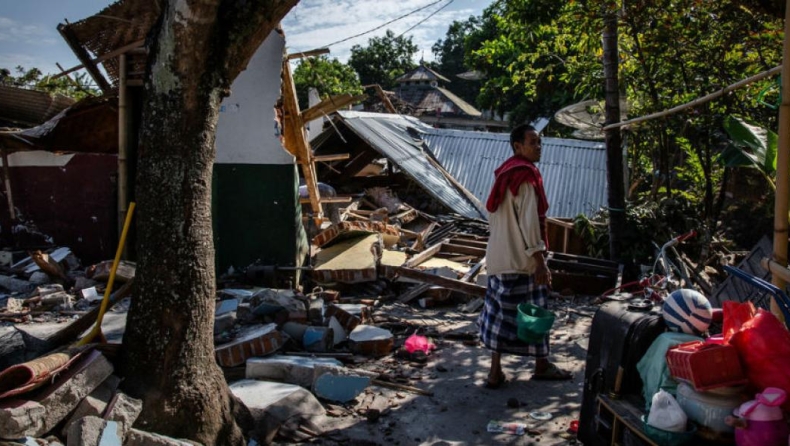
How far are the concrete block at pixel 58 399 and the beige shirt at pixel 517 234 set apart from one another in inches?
109

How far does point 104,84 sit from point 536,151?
221 inches

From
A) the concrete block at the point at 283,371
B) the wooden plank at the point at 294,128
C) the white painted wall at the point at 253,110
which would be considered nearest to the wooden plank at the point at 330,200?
the wooden plank at the point at 294,128

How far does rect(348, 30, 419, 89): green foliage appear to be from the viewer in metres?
44.2

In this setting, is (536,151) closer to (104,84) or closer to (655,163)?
(104,84)

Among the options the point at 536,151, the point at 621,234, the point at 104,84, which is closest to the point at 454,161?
the point at 621,234

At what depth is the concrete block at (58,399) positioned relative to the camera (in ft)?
9.12

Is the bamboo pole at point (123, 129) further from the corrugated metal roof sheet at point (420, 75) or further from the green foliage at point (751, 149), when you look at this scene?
the corrugated metal roof sheet at point (420, 75)

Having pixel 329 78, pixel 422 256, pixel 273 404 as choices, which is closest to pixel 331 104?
pixel 422 256

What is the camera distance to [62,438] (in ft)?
10.0

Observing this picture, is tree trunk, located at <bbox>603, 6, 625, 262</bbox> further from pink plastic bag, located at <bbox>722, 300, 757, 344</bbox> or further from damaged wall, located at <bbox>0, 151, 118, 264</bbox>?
damaged wall, located at <bbox>0, 151, 118, 264</bbox>

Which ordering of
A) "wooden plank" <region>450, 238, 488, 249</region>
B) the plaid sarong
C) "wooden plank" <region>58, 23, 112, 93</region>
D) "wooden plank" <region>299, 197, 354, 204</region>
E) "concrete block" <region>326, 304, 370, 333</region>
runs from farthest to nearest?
"wooden plank" <region>299, 197, 354, 204</region> < "wooden plank" <region>450, 238, 488, 249</region> < "wooden plank" <region>58, 23, 112, 93</region> < "concrete block" <region>326, 304, 370, 333</region> < the plaid sarong

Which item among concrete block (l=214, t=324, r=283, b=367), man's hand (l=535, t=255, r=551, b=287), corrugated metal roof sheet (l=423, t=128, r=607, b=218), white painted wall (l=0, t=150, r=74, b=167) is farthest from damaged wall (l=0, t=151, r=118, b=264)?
corrugated metal roof sheet (l=423, t=128, r=607, b=218)

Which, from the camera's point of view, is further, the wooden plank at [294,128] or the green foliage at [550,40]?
the wooden plank at [294,128]

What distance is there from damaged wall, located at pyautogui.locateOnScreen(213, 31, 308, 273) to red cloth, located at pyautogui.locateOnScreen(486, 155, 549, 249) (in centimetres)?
364
